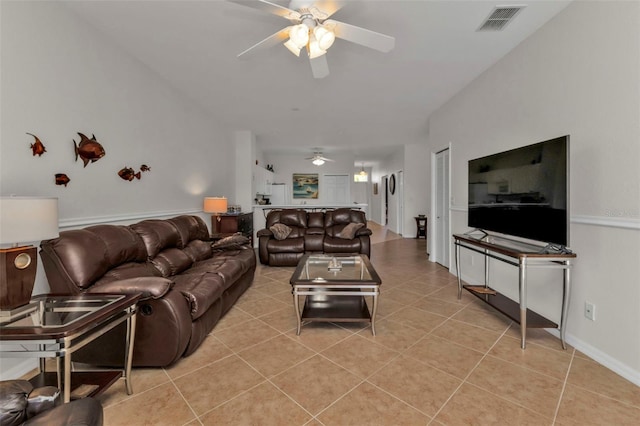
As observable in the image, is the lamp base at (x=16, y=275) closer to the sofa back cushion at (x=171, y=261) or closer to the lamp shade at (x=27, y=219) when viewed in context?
the lamp shade at (x=27, y=219)

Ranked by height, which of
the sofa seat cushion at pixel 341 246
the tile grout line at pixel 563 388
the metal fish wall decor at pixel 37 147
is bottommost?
the tile grout line at pixel 563 388

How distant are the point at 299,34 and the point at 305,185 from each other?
7727 millimetres

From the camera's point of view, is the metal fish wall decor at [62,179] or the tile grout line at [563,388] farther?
the metal fish wall decor at [62,179]

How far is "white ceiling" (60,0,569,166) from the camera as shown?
7.43 feet

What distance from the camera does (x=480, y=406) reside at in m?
1.55

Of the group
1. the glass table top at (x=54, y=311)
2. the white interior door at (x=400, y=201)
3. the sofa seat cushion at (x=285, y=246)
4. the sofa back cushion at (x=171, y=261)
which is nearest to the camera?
the glass table top at (x=54, y=311)

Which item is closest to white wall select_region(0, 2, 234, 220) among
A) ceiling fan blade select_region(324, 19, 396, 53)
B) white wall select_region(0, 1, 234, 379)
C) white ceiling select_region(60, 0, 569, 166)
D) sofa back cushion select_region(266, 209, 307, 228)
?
white wall select_region(0, 1, 234, 379)

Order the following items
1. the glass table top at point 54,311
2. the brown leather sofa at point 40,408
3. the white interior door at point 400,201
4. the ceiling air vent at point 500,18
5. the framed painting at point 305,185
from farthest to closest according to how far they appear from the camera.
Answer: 1. the framed painting at point 305,185
2. the white interior door at point 400,201
3. the ceiling air vent at point 500,18
4. the glass table top at point 54,311
5. the brown leather sofa at point 40,408

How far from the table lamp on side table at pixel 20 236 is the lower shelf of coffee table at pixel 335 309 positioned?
5.96 feet

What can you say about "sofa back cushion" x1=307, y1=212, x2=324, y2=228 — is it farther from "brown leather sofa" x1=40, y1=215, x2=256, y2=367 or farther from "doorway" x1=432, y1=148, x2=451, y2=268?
"brown leather sofa" x1=40, y1=215, x2=256, y2=367

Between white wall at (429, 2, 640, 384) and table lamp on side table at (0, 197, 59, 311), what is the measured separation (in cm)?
350

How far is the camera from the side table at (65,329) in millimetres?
1193

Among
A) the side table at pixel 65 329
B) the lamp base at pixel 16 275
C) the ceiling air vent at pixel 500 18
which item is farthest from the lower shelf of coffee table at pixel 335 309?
the ceiling air vent at pixel 500 18

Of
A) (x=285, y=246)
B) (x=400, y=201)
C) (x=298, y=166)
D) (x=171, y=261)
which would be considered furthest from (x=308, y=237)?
(x=298, y=166)
